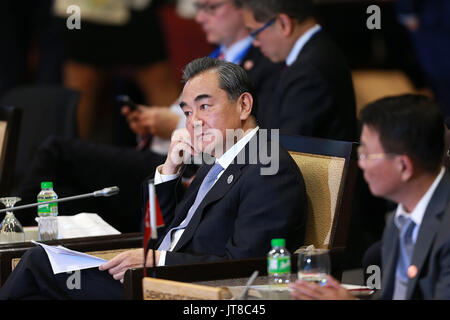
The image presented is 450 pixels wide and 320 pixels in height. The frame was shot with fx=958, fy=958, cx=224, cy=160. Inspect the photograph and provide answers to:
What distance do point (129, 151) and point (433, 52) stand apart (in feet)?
8.56

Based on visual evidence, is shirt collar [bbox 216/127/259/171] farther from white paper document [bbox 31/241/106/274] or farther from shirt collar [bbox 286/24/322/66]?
shirt collar [bbox 286/24/322/66]

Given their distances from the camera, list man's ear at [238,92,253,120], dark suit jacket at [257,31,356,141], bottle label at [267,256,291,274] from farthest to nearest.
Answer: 1. dark suit jacket at [257,31,356,141]
2. man's ear at [238,92,253,120]
3. bottle label at [267,256,291,274]

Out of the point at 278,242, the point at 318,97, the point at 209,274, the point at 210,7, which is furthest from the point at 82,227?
the point at 210,7

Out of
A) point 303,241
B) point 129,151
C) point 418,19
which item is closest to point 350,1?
point 418,19

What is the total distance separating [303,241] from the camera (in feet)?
10.7

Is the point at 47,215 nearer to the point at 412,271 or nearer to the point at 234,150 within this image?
the point at 234,150

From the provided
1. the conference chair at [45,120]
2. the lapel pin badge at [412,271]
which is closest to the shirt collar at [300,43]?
the conference chair at [45,120]

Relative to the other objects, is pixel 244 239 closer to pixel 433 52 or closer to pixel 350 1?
pixel 433 52

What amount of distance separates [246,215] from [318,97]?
1.43m

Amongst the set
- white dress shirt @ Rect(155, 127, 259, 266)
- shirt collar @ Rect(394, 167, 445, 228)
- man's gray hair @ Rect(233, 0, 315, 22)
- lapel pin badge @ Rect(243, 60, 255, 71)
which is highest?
man's gray hair @ Rect(233, 0, 315, 22)

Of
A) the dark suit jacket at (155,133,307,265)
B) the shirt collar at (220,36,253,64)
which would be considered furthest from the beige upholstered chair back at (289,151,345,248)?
the shirt collar at (220,36,253,64)

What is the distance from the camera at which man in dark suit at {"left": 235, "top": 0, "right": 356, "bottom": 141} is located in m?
4.41
